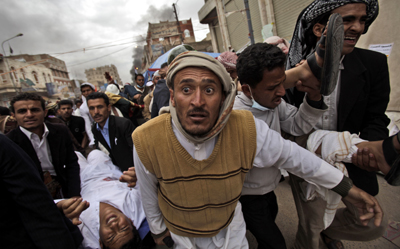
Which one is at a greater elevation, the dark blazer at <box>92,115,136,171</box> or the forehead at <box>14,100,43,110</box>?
the forehead at <box>14,100,43,110</box>

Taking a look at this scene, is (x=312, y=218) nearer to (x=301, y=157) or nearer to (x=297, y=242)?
(x=297, y=242)

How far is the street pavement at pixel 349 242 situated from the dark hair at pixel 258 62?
6.81ft

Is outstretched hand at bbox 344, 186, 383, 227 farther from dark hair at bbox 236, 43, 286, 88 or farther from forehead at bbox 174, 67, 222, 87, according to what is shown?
forehead at bbox 174, 67, 222, 87

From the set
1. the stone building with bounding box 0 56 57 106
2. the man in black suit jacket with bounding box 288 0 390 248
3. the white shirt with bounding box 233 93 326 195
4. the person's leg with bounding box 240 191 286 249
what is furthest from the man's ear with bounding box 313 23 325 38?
the stone building with bounding box 0 56 57 106

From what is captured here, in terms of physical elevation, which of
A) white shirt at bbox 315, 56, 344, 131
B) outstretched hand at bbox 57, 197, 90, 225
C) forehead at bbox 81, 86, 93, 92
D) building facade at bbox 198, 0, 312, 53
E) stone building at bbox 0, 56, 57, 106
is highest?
stone building at bbox 0, 56, 57, 106

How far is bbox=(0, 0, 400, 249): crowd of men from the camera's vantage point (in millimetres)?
1152

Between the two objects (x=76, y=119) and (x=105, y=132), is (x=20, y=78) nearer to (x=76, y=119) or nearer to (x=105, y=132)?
(x=76, y=119)

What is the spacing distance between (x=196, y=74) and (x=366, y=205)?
148 cm

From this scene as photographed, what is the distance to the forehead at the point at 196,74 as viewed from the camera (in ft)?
3.75

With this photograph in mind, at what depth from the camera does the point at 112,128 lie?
304 cm

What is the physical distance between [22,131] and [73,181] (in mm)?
944

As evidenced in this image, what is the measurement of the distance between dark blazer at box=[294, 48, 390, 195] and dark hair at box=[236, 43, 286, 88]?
64cm

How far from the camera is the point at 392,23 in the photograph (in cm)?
327

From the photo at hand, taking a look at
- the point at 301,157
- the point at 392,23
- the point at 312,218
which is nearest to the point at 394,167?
the point at 301,157
